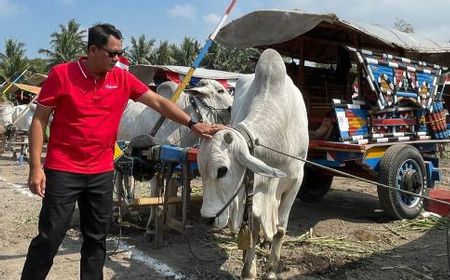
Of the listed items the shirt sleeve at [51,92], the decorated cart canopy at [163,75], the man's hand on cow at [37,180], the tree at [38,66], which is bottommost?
the man's hand on cow at [37,180]

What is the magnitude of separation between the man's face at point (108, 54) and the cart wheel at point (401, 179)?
3655 millimetres

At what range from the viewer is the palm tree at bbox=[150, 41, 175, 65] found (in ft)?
129

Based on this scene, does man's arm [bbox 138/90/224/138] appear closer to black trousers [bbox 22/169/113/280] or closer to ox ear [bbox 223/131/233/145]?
ox ear [bbox 223/131/233/145]

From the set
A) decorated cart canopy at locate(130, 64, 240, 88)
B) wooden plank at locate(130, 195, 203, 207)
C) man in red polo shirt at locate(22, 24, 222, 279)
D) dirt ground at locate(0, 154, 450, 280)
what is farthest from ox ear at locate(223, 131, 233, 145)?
decorated cart canopy at locate(130, 64, 240, 88)

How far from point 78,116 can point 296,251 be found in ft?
8.99

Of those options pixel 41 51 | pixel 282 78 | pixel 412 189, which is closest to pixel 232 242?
pixel 282 78

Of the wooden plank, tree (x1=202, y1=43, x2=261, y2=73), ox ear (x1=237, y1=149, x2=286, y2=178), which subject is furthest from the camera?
tree (x1=202, y1=43, x2=261, y2=73)

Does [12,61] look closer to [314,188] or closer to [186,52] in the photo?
[186,52]

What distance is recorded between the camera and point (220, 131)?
133 inches

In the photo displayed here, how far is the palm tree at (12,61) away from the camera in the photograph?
125 feet

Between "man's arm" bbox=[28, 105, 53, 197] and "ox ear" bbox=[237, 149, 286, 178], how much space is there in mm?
1261

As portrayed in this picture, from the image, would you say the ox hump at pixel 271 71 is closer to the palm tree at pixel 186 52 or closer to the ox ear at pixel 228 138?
the ox ear at pixel 228 138

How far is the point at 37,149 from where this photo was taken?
112 inches

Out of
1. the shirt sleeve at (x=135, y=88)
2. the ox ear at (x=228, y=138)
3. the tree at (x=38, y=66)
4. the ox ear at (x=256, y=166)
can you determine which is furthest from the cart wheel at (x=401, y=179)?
the tree at (x=38, y=66)
